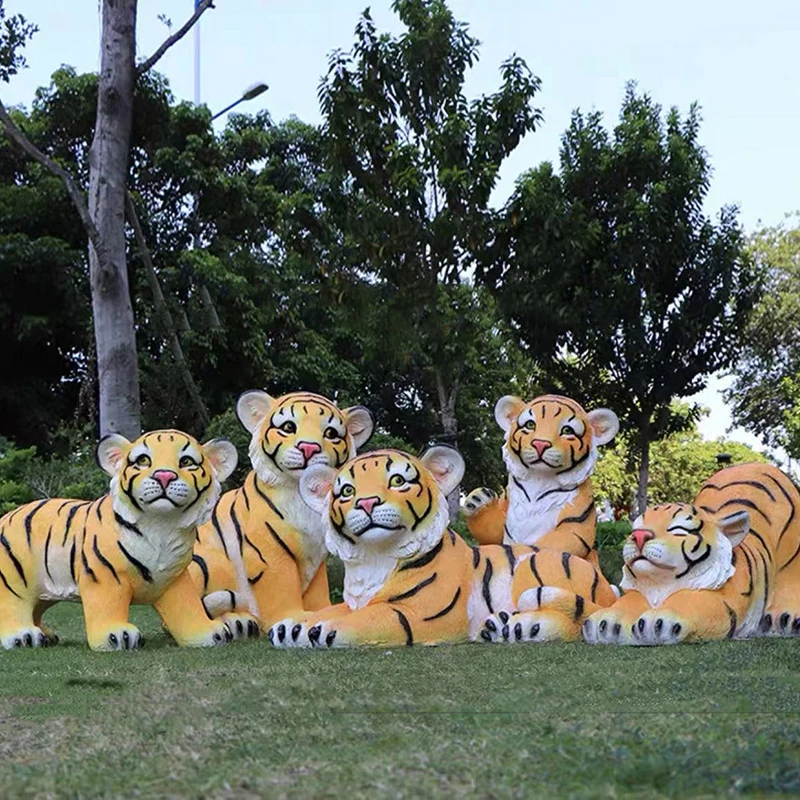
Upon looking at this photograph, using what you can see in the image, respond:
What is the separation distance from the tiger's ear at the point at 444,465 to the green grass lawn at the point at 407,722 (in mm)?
1065

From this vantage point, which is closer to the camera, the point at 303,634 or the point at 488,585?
the point at 303,634

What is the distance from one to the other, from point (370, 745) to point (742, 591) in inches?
135

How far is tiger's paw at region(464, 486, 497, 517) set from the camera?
27.7 feet

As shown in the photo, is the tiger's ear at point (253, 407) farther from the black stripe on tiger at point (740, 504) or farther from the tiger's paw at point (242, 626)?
the black stripe on tiger at point (740, 504)

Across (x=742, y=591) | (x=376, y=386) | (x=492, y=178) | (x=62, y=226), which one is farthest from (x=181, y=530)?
(x=376, y=386)

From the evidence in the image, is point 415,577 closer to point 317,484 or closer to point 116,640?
point 317,484

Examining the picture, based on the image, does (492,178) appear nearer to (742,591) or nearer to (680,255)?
(680,255)

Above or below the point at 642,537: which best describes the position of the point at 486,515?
above

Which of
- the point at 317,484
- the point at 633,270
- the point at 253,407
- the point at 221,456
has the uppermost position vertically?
the point at 633,270

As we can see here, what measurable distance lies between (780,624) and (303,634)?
2.61m

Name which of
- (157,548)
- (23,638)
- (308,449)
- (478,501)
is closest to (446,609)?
(308,449)

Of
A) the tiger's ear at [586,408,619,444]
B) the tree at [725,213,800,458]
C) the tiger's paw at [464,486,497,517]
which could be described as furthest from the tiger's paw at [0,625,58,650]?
the tree at [725,213,800,458]

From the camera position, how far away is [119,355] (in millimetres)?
10938

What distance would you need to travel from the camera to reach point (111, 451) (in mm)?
6750
